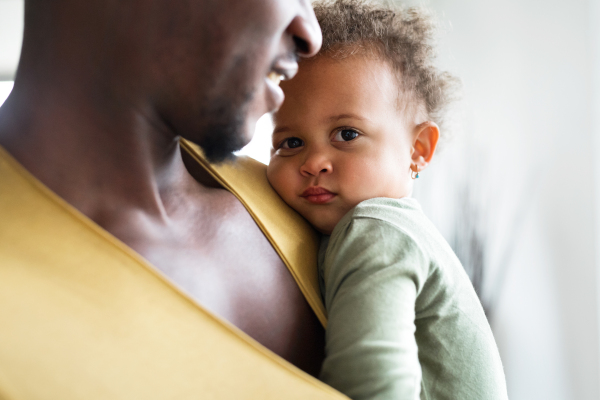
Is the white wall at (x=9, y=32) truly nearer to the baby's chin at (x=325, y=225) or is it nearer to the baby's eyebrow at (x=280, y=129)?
the baby's eyebrow at (x=280, y=129)

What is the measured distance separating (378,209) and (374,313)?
0.71ft

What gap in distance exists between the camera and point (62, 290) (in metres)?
0.51

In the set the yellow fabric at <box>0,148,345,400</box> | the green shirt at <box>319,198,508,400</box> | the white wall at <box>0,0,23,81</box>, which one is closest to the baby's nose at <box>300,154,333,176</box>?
the green shirt at <box>319,198,508,400</box>

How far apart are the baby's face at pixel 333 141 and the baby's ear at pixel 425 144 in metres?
0.13

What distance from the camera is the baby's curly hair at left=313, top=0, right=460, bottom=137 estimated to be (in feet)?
3.25

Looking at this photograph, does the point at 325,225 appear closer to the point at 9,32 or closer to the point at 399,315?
the point at 399,315

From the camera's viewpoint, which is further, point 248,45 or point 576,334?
point 576,334

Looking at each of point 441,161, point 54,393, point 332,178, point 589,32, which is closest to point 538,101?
point 589,32

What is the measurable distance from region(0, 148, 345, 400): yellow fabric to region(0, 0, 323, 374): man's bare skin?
10 cm

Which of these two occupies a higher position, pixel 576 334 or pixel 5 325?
pixel 576 334

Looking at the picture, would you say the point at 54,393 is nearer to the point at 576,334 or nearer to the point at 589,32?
the point at 576,334

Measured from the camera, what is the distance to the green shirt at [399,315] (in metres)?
0.62

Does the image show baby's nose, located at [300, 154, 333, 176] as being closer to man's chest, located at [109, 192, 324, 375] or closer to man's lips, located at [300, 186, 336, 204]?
man's lips, located at [300, 186, 336, 204]

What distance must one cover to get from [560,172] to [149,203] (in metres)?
2.08
